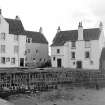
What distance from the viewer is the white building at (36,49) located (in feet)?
252

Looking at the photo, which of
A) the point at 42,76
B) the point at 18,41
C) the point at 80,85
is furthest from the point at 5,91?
the point at 18,41

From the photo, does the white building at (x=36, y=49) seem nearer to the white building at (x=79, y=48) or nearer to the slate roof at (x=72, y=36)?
the white building at (x=79, y=48)

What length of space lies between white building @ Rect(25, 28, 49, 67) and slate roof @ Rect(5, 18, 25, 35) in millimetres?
7873

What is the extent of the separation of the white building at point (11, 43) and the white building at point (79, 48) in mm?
11074

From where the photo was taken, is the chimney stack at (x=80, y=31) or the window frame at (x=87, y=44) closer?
the window frame at (x=87, y=44)

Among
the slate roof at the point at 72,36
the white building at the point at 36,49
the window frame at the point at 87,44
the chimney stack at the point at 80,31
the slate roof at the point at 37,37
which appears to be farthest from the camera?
the slate roof at the point at 37,37

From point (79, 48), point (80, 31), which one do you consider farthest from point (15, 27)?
point (79, 48)

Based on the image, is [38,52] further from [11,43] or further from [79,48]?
[11,43]

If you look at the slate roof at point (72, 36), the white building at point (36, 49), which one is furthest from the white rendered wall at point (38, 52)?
the slate roof at point (72, 36)

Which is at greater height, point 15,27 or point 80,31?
point 15,27

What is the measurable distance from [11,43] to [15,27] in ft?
14.5

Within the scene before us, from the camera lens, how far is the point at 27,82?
137 ft

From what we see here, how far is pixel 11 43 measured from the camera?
65.0 meters

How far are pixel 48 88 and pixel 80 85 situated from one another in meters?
9.86
